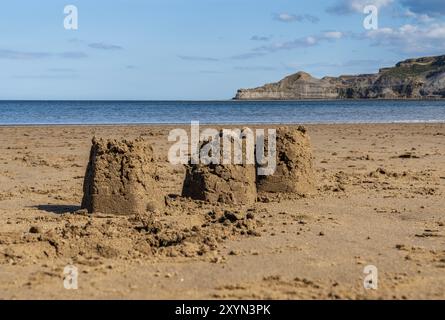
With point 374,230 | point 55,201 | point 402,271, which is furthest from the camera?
point 55,201

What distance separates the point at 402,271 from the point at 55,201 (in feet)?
17.2

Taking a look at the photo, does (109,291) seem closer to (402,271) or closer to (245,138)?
(402,271)

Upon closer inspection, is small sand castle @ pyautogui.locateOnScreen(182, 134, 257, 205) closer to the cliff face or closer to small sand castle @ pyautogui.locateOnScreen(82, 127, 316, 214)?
small sand castle @ pyautogui.locateOnScreen(82, 127, 316, 214)

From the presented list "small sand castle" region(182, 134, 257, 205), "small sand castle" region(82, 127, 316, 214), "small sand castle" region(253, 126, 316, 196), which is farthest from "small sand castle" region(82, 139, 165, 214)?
"small sand castle" region(253, 126, 316, 196)

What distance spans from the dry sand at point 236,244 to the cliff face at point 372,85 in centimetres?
10704

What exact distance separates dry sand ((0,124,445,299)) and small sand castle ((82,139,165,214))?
23 centimetres

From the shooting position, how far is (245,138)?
8.73 meters

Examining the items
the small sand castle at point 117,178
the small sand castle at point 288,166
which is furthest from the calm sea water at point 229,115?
the small sand castle at point 117,178

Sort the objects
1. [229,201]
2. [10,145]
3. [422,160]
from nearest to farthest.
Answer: [229,201] → [422,160] → [10,145]

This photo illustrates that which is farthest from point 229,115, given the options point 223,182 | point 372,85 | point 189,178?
point 372,85

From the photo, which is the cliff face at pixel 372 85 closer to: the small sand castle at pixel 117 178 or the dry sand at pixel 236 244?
the dry sand at pixel 236 244

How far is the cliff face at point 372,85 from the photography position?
114 metres

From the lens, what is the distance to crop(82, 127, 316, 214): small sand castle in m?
7.86

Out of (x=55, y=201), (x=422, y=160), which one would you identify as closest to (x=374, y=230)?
(x=55, y=201)
